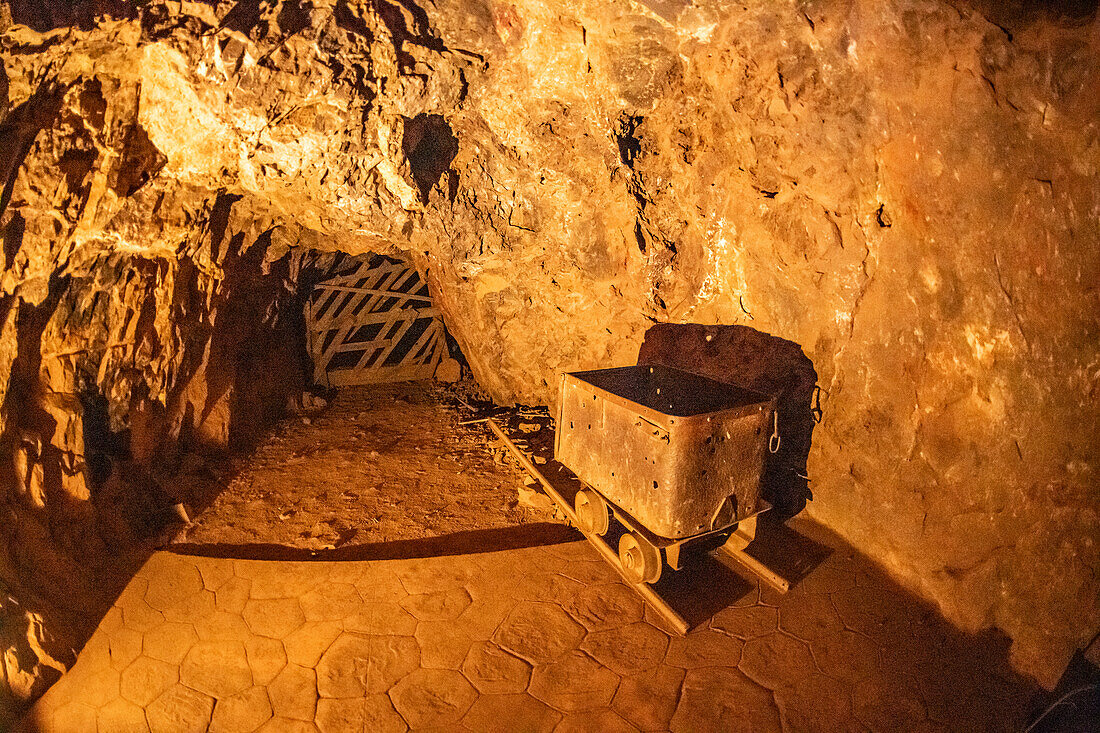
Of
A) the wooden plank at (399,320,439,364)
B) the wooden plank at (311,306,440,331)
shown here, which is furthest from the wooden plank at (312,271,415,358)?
the wooden plank at (399,320,439,364)

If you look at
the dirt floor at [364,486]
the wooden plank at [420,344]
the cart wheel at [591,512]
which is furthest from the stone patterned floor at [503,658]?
the wooden plank at [420,344]

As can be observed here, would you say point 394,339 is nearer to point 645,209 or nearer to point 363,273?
point 363,273

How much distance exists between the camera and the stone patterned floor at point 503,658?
367cm

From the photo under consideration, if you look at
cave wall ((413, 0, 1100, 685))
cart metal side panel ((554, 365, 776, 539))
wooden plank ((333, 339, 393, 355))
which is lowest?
wooden plank ((333, 339, 393, 355))

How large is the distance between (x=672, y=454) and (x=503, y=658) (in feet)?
5.90

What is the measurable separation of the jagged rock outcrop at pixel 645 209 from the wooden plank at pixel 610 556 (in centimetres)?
179

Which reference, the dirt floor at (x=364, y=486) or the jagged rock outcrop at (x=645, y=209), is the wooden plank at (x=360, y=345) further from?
the jagged rock outcrop at (x=645, y=209)

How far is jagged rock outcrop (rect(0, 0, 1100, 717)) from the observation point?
11.8 feet

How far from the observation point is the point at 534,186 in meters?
6.45

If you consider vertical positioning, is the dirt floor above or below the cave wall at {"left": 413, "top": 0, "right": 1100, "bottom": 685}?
below

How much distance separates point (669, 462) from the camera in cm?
396

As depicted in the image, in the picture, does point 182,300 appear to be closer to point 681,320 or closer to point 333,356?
point 333,356

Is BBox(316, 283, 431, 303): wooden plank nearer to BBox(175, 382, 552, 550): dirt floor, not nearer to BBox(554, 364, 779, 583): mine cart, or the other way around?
BBox(175, 382, 552, 550): dirt floor

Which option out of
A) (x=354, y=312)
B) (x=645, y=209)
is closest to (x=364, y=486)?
(x=354, y=312)
